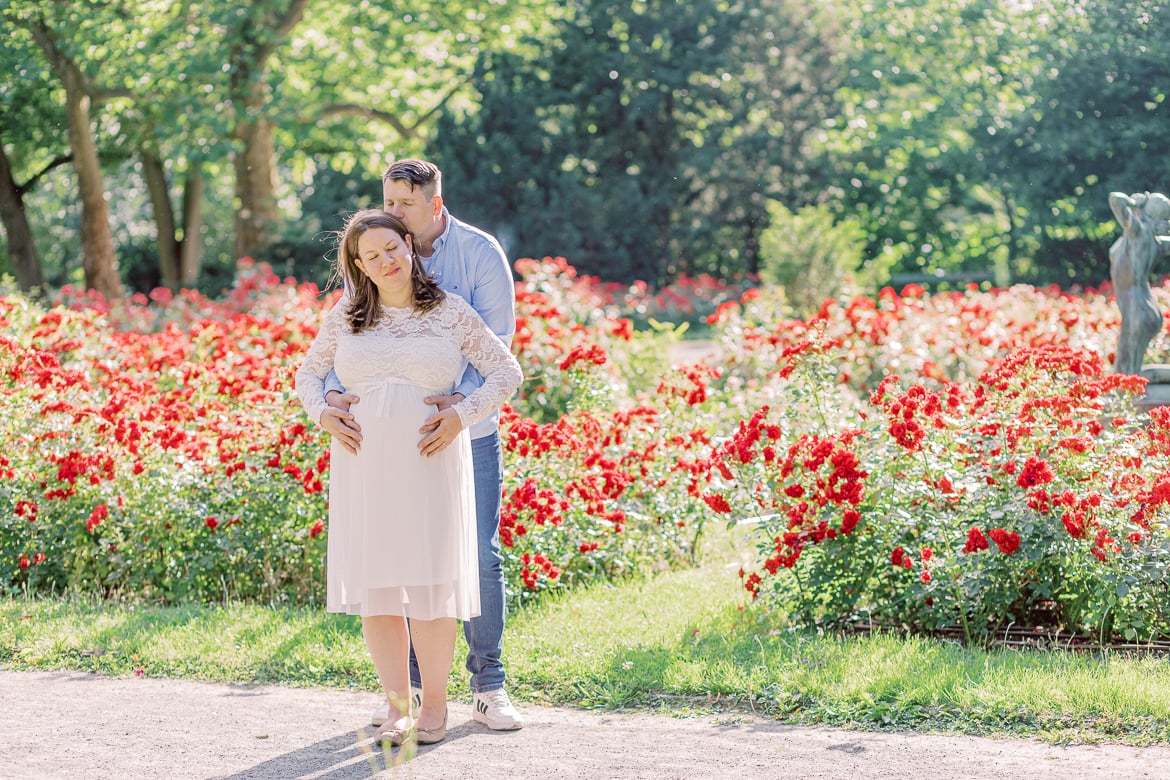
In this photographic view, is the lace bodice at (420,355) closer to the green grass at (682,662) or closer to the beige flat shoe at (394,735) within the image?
the beige flat shoe at (394,735)

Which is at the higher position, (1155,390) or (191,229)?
(191,229)

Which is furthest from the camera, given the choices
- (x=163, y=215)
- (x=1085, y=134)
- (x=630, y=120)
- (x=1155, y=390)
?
(x=163, y=215)

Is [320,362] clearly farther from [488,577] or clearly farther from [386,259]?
[488,577]

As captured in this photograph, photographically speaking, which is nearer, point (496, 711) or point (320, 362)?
point (320, 362)

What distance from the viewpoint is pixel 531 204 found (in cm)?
2156

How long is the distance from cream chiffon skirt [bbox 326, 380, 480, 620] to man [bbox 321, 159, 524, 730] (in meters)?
0.10

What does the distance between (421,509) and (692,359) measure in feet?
33.0

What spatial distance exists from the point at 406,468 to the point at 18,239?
18039mm

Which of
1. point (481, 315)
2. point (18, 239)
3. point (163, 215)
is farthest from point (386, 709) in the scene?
point (163, 215)

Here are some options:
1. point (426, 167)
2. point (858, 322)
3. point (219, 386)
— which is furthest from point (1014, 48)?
point (426, 167)

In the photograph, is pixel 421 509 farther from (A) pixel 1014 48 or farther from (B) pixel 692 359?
(A) pixel 1014 48

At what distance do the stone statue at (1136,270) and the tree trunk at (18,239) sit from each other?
53.8 ft

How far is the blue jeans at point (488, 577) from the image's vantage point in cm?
412

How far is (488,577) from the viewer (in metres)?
4.16
